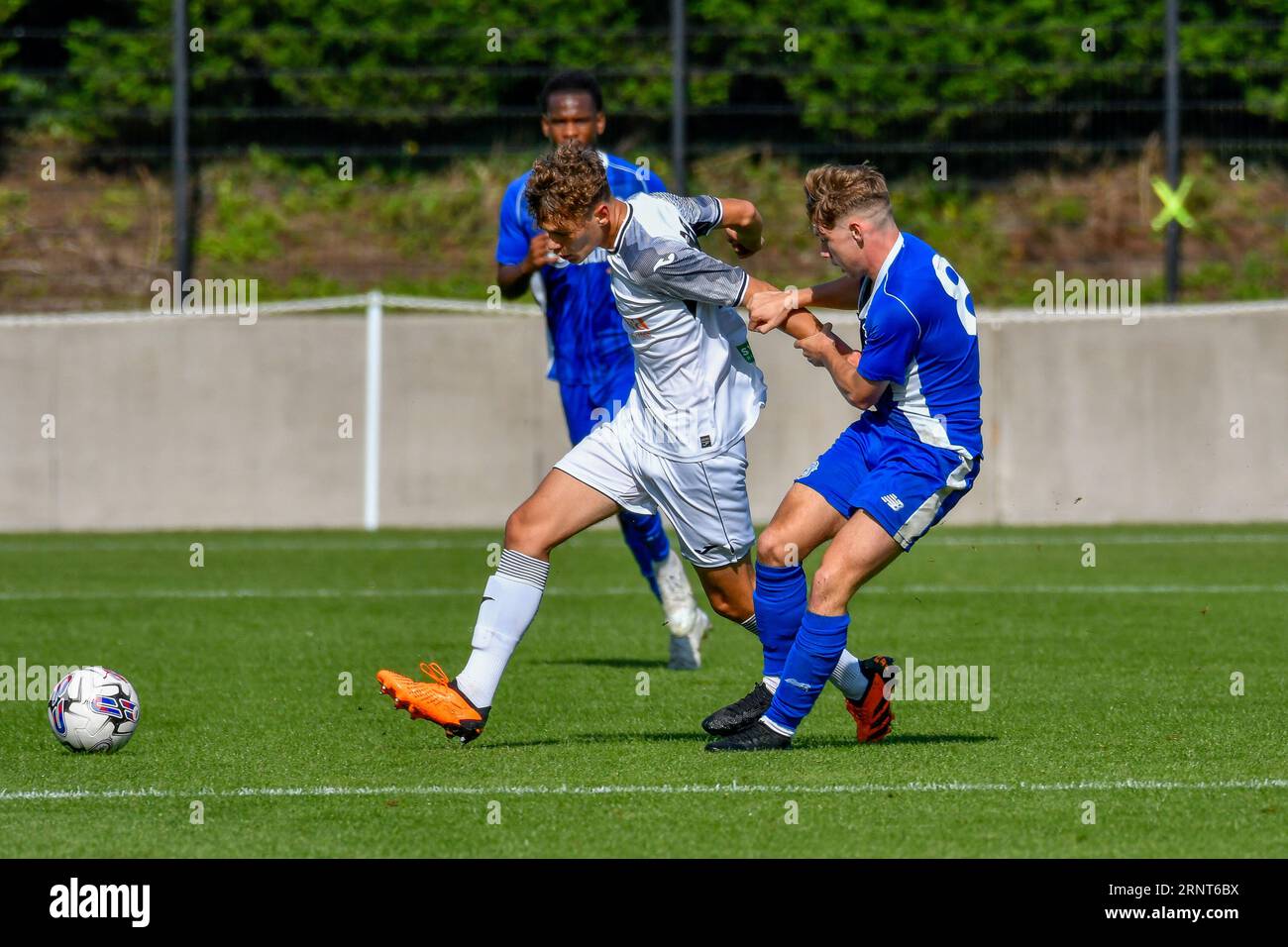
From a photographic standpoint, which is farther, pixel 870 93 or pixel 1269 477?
pixel 870 93

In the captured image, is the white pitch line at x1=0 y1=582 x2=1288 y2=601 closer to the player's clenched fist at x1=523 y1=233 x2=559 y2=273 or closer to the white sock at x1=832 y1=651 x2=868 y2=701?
the player's clenched fist at x1=523 y1=233 x2=559 y2=273

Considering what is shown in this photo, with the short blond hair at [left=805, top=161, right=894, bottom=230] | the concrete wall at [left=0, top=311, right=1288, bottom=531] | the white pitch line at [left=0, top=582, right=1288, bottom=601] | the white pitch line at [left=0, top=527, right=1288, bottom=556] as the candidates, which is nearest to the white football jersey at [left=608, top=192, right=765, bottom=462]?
the short blond hair at [left=805, top=161, right=894, bottom=230]

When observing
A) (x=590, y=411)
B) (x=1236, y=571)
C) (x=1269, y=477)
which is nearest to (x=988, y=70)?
(x=1269, y=477)

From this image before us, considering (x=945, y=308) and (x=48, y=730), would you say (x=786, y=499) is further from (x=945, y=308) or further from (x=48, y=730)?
(x=48, y=730)

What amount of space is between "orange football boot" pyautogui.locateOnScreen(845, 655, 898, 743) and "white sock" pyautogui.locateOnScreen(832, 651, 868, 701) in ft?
0.05

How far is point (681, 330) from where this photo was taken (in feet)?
21.3

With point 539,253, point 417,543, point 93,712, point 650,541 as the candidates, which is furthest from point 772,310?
point 417,543

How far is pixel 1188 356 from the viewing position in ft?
53.0

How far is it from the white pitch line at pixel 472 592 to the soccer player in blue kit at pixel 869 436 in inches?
209

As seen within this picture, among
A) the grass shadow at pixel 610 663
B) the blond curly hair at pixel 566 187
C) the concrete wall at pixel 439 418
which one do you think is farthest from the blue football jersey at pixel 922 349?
the concrete wall at pixel 439 418

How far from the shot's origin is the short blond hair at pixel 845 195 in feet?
20.0

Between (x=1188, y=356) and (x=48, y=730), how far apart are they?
11.3 meters

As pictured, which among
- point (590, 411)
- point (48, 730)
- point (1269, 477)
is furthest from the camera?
point (1269, 477)

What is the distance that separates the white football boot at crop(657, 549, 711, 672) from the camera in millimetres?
8484
